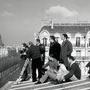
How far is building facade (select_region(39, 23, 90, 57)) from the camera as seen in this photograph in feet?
208

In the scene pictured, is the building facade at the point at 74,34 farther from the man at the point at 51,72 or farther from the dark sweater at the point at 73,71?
the dark sweater at the point at 73,71

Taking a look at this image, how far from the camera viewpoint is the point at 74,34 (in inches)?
2571

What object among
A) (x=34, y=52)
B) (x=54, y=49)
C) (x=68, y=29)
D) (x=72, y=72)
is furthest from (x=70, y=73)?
(x=68, y=29)

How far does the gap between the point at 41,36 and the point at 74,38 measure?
8019 mm

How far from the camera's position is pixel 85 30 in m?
66.1

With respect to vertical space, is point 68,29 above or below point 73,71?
above

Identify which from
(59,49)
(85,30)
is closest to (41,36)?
(85,30)

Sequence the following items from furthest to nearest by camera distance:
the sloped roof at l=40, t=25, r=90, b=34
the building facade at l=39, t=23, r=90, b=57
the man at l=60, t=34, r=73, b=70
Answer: the sloped roof at l=40, t=25, r=90, b=34 → the building facade at l=39, t=23, r=90, b=57 → the man at l=60, t=34, r=73, b=70

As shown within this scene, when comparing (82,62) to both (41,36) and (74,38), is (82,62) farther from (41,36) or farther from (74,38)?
(41,36)

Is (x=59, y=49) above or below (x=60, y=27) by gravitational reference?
below

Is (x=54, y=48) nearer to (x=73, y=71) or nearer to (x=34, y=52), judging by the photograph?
(x=34, y=52)

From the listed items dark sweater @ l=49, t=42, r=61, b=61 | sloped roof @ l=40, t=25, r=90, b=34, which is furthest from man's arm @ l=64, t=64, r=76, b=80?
sloped roof @ l=40, t=25, r=90, b=34

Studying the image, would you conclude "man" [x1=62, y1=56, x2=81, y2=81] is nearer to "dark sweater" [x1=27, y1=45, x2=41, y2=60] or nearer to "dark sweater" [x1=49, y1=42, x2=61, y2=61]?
"dark sweater" [x1=49, y1=42, x2=61, y2=61]

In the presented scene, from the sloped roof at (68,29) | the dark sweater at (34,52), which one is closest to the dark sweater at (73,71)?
the dark sweater at (34,52)
